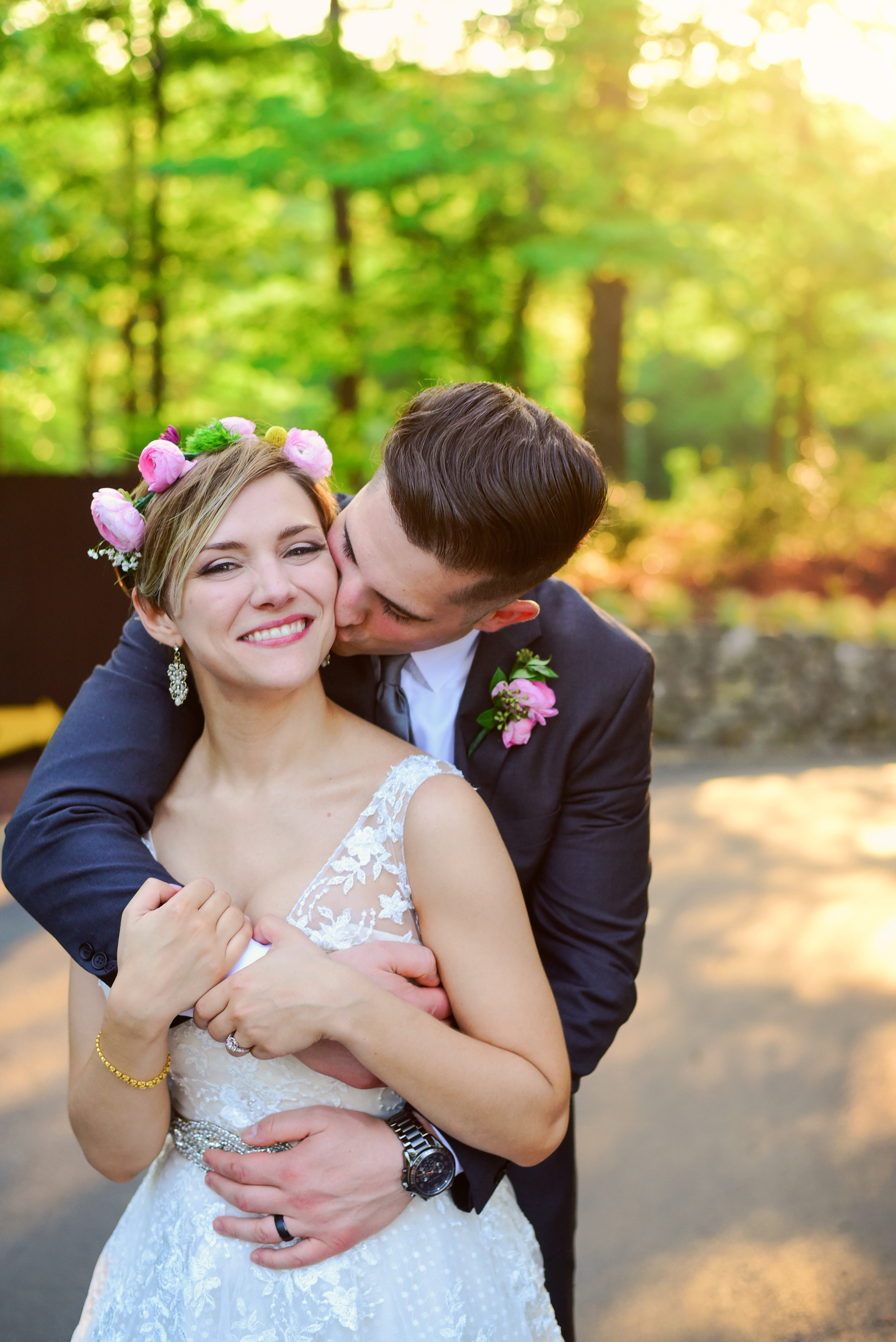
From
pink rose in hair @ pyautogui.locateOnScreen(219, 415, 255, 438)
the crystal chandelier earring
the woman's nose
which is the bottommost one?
the crystal chandelier earring

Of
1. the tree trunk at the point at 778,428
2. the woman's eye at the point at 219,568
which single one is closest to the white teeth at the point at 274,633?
the woman's eye at the point at 219,568

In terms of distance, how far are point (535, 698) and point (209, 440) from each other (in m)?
0.81

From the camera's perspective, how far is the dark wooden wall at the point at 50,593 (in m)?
9.46

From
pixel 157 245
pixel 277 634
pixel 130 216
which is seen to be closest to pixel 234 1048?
pixel 277 634

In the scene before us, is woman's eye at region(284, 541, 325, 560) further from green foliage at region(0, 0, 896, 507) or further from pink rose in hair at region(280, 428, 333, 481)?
green foliage at region(0, 0, 896, 507)

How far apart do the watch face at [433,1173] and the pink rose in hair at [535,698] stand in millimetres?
834

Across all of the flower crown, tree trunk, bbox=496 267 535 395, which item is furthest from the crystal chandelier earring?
tree trunk, bbox=496 267 535 395

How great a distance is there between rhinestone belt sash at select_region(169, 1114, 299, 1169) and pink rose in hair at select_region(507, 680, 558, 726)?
36.0 inches

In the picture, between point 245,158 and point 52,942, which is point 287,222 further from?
point 52,942

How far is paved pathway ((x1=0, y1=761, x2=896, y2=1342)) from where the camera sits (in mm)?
3172

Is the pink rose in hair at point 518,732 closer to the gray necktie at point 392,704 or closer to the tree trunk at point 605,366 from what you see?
the gray necktie at point 392,704

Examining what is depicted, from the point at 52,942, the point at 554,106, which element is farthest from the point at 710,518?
the point at 52,942

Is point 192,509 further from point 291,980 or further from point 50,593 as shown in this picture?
point 50,593

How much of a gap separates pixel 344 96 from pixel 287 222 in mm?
4005
